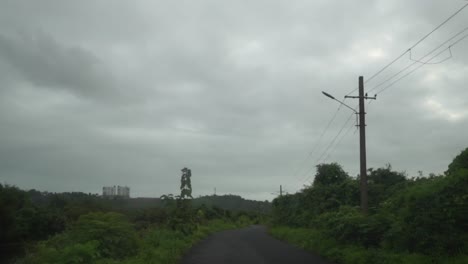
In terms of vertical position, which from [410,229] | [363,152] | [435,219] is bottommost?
[410,229]

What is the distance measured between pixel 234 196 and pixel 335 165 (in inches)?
4720

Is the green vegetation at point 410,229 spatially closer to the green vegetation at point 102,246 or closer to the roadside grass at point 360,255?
the roadside grass at point 360,255

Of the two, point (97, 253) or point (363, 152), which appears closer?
point (97, 253)

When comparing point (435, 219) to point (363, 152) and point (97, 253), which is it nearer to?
point (363, 152)

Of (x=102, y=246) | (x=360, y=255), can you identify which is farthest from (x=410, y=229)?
(x=102, y=246)

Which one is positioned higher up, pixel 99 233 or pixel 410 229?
pixel 410 229

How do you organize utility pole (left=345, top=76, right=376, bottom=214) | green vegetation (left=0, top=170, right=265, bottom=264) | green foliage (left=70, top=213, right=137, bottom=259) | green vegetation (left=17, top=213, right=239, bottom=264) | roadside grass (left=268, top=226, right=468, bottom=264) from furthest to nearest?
utility pole (left=345, top=76, right=376, bottom=214), green foliage (left=70, top=213, right=137, bottom=259), green vegetation (left=0, top=170, right=265, bottom=264), green vegetation (left=17, top=213, right=239, bottom=264), roadside grass (left=268, top=226, right=468, bottom=264)

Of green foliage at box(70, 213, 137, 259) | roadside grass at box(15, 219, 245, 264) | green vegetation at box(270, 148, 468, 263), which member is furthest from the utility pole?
green foliage at box(70, 213, 137, 259)

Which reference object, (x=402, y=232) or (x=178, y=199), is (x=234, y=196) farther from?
(x=402, y=232)

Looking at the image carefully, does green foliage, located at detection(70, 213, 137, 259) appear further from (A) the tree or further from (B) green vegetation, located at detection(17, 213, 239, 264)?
(A) the tree

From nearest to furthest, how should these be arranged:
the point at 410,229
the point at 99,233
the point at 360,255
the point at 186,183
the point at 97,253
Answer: the point at 410,229
the point at 360,255
the point at 97,253
the point at 99,233
the point at 186,183

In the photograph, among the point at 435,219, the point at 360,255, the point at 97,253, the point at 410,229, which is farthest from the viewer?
the point at 97,253

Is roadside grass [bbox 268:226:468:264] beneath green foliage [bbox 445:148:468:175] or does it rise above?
beneath

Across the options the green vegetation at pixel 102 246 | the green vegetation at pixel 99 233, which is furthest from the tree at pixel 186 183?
the green vegetation at pixel 102 246
